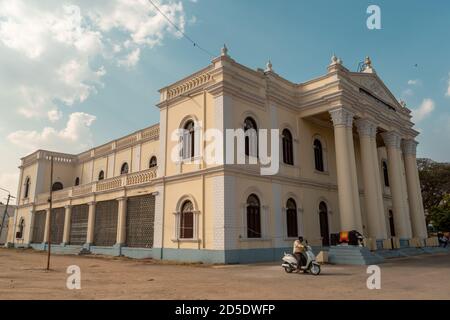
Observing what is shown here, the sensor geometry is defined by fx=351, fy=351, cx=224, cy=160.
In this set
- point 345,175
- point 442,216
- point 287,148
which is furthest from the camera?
point 442,216

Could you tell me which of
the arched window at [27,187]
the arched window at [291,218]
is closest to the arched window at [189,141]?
the arched window at [291,218]

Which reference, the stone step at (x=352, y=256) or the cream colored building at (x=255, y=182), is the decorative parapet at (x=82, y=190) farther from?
the stone step at (x=352, y=256)

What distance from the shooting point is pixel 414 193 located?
2427cm

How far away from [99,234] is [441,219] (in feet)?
108

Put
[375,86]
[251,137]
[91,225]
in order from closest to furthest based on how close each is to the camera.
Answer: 1. [251,137]
2. [91,225]
3. [375,86]

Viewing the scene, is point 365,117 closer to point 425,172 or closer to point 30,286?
point 30,286

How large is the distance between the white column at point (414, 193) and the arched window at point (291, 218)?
1054cm

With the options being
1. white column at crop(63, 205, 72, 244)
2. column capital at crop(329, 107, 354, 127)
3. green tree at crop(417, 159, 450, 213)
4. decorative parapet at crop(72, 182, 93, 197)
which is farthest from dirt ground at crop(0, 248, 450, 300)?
green tree at crop(417, 159, 450, 213)

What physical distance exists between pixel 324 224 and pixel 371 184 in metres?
3.42

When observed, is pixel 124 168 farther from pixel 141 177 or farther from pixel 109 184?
pixel 141 177

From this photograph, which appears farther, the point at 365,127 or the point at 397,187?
the point at 397,187

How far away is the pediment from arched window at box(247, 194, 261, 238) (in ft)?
32.3

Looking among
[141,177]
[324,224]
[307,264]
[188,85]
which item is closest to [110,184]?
[141,177]
